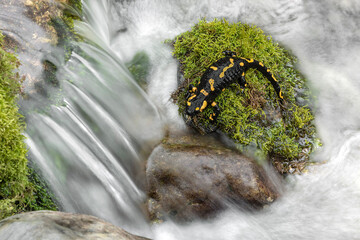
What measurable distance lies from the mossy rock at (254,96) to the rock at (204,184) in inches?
18.4

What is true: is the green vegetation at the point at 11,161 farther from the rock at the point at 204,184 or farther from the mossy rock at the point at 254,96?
Answer: the mossy rock at the point at 254,96

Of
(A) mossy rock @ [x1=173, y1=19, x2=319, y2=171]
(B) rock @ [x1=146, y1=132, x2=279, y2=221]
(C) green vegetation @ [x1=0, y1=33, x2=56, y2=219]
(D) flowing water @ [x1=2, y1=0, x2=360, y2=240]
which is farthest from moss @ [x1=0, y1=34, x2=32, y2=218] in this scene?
(A) mossy rock @ [x1=173, y1=19, x2=319, y2=171]

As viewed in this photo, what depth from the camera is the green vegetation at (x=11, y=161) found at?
10.6 feet

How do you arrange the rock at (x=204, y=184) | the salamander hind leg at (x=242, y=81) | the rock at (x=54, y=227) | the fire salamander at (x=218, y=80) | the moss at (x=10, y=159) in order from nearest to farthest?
the rock at (x=54, y=227), the moss at (x=10, y=159), the rock at (x=204, y=184), the fire salamander at (x=218, y=80), the salamander hind leg at (x=242, y=81)

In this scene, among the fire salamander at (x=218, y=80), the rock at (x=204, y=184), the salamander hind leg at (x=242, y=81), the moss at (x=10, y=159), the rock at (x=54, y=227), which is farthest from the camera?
the salamander hind leg at (x=242, y=81)

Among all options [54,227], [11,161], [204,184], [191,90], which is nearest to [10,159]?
[11,161]

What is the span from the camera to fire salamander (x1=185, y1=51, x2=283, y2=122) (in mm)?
4824

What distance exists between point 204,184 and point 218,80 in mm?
1607

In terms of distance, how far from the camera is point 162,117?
17.6 ft

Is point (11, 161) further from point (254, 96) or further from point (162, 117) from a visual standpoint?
point (254, 96)

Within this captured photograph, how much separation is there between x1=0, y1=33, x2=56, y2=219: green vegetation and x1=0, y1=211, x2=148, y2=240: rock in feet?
2.08

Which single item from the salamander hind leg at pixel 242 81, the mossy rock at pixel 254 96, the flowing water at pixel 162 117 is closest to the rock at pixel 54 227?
the flowing water at pixel 162 117

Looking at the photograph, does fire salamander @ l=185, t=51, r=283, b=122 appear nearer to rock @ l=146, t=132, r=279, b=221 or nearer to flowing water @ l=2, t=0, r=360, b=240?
flowing water @ l=2, t=0, r=360, b=240

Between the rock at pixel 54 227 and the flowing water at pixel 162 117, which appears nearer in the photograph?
the rock at pixel 54 227
